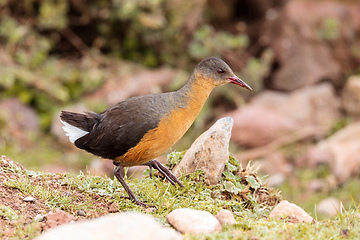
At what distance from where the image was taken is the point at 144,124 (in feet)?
16.5

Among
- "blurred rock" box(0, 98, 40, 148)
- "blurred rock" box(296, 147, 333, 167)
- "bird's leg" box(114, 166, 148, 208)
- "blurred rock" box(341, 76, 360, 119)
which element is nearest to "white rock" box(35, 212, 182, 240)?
"bird's leg" box(114, 166, 148, 208)

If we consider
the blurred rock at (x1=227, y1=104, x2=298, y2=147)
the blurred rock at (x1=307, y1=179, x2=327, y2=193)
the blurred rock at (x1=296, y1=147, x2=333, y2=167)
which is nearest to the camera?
the blurred rock at (x1=307, y1=179, x2=327, y2=193)

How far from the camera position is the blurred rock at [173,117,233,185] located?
5.52 metres

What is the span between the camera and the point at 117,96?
10852 millimetres

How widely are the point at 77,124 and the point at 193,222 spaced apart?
197 cm

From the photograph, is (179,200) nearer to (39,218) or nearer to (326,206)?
(39,218)

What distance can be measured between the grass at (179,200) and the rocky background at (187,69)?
14.3ft

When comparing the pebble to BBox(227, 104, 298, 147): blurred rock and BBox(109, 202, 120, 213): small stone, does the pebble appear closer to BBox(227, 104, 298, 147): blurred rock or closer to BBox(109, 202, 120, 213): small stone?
BBox(109, 202, 120, 213): small stone

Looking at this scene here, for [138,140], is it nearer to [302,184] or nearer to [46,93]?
[302,184]

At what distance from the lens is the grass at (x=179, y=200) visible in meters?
Result: 4.20

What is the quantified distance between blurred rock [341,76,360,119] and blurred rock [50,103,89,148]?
6.04 metres

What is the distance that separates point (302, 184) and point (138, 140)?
17.3 ft

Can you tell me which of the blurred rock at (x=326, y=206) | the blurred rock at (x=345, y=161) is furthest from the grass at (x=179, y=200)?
the blurred rock at (x=345, y=161)

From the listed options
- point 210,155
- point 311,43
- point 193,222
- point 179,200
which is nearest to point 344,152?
point 311,43
